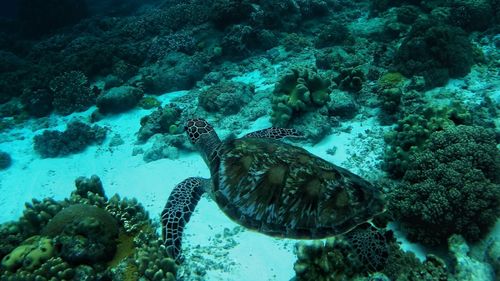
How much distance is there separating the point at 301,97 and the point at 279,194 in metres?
3.41

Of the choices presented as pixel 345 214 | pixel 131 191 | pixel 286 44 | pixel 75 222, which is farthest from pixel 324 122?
pixel 286 44

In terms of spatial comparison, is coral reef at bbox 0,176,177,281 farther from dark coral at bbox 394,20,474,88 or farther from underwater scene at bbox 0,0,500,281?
dark coral at bbox 394,20,474,88

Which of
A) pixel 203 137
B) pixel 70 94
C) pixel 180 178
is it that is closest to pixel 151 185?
pixel 180 178

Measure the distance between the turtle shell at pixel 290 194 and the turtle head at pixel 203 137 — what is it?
0.90 meters

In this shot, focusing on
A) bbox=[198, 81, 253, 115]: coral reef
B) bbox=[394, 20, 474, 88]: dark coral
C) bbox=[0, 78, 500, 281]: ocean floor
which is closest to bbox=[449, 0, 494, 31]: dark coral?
bbox=[394, 20, 474, 88]: dark coral

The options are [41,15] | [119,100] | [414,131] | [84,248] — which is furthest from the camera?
[41,15]

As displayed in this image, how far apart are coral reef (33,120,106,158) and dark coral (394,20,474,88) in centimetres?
899

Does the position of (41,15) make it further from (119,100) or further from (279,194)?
(279,194)

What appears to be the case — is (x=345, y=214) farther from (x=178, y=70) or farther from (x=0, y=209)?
(x=178, y=70)

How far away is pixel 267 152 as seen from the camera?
4293mm

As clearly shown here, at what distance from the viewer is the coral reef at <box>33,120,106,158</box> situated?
30.5 feet

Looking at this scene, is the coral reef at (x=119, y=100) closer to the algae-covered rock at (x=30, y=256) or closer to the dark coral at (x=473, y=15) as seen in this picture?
the algae-covered rock at (x=30, y=256)

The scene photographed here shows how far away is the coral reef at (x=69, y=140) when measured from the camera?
30.5ft

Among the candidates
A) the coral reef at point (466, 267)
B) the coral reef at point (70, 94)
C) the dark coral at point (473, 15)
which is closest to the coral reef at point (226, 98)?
the coral reef at point (70, 94)
